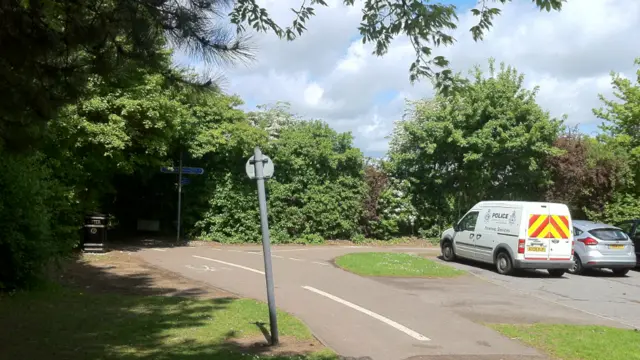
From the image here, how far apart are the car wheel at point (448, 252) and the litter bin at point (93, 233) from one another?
1071 cm

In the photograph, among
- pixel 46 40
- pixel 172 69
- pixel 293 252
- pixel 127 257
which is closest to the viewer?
pixel 46 40

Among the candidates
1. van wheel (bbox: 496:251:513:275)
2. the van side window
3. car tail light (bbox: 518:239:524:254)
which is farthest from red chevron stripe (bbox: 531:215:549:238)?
the van side window

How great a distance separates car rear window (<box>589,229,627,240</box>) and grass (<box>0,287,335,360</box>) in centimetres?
1138

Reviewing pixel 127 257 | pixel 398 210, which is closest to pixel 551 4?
pixel 127 257

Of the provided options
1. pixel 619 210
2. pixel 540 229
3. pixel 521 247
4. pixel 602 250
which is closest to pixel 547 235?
pixel 540 229

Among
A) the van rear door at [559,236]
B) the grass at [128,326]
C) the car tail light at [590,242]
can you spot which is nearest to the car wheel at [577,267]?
the car tail light at [590,242]

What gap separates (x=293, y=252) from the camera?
68.4ft

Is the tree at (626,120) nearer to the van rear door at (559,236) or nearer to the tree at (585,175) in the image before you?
the tree at (585,175)

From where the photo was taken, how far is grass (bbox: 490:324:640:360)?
750 cm

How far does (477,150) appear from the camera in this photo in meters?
25.7

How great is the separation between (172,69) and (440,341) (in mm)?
4981

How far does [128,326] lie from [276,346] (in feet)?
7.48

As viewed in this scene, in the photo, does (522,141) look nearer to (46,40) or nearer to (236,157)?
(236,157)

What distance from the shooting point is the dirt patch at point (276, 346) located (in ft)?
23.6
